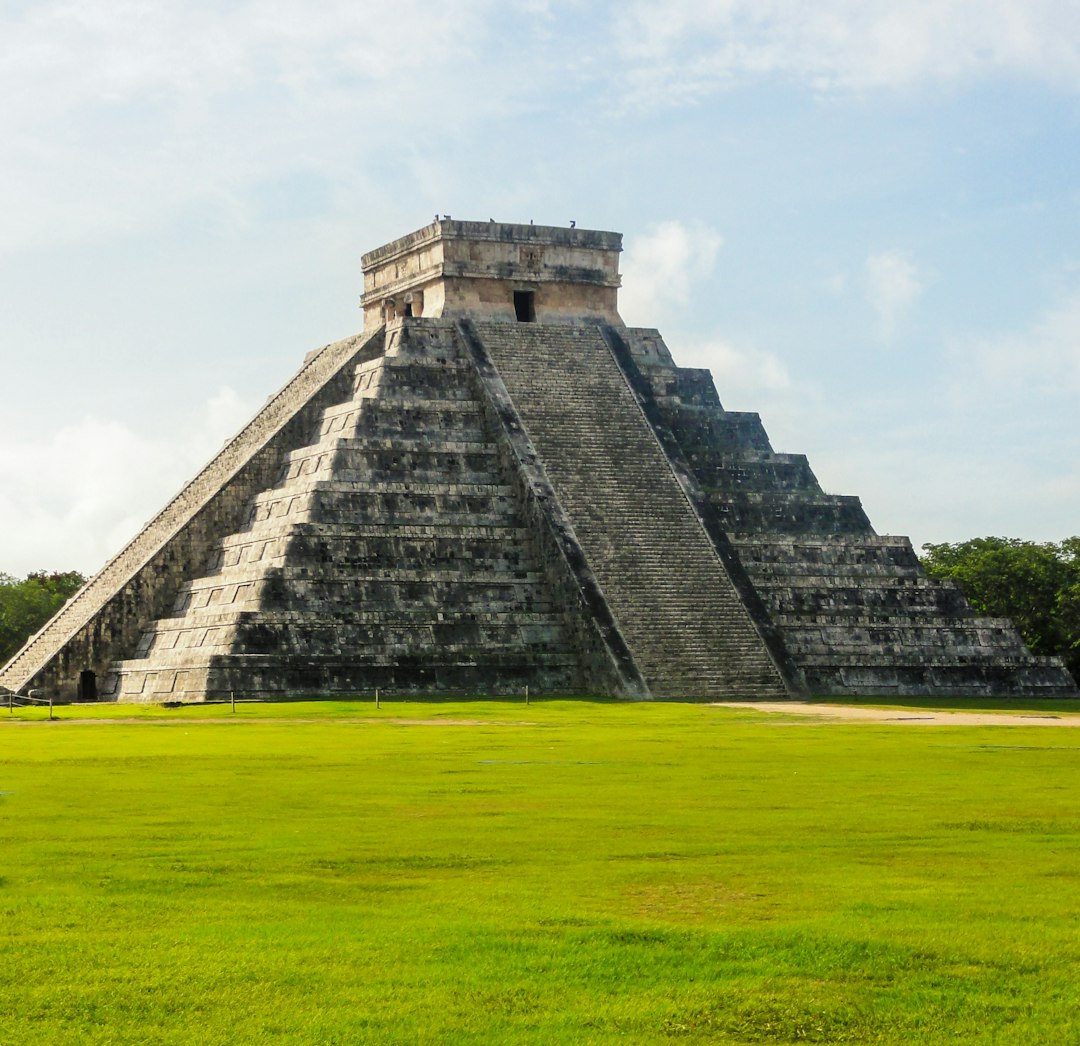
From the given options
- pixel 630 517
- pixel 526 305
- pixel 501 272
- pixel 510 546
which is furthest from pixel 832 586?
pixel 501 272

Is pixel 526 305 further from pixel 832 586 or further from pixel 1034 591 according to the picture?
pixel 1034 591

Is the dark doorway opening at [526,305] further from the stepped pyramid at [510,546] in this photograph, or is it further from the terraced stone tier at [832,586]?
the terraced stone tier at [832,586]

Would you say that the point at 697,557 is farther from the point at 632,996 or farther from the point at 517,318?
the point at 632,996

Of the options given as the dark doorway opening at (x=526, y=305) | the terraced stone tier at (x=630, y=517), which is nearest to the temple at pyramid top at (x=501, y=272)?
the dark doorway opening at (x=526, y=305)

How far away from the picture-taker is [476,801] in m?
14.6

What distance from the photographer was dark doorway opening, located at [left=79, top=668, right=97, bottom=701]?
38.6m

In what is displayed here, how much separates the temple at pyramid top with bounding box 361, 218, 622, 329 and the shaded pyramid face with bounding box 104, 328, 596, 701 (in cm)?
389

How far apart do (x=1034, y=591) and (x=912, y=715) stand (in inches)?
980

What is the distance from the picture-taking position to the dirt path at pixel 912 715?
28792 millimetres

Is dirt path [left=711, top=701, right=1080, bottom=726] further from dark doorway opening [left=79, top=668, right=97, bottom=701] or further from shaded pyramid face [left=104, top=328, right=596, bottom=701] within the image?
dark doorway opening [left=79, top=668, right=97, bottom=701]

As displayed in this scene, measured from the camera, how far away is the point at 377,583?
123 feet

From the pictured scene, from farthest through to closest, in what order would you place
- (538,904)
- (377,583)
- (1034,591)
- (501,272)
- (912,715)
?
(1034,591) → (501,272) → (377,583) → (912,715) → (538,904)

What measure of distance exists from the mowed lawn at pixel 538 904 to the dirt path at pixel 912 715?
431 inches

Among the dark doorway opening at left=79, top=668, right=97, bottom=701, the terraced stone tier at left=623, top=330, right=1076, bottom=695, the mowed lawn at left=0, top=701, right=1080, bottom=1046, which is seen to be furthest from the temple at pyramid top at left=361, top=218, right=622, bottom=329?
the mowed lawn at left=0, top=701, right=1080, bottom=1046
